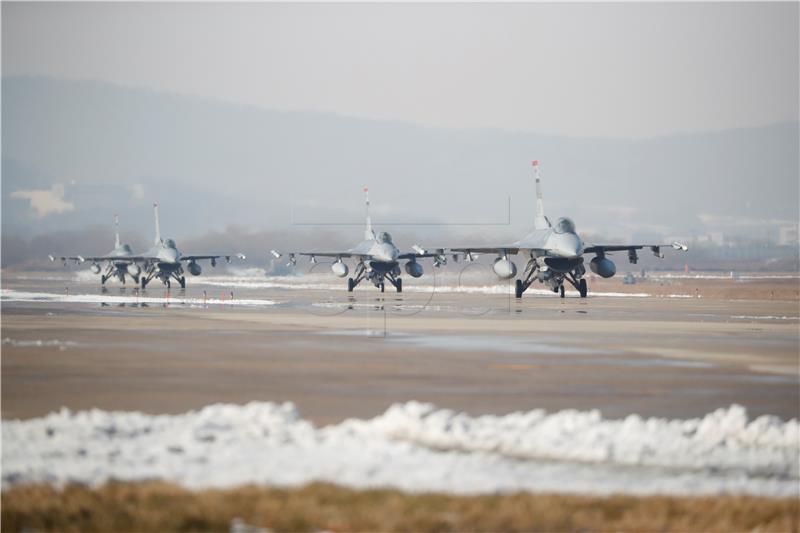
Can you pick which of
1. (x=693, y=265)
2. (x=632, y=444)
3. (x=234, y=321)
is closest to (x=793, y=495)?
(x=632, y=444)

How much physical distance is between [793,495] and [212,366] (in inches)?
528

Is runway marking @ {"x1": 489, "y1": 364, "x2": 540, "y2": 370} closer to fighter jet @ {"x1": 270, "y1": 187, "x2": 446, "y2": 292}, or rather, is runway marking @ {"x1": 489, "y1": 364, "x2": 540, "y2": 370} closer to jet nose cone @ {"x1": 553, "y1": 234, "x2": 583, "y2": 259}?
jet nose cone @ {"x1": 553, "y1": 234, "x2": 583, "y2": 259}

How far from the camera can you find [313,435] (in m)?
13.5

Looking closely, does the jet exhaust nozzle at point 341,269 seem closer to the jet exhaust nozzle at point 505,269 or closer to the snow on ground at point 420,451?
the jet exhaust nozzle at point 505,269

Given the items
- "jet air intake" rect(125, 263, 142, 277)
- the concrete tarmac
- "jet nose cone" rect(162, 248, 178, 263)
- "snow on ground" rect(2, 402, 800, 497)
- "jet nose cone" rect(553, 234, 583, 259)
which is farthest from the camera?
"jet air intake" rect(125, 263, 142, 277)

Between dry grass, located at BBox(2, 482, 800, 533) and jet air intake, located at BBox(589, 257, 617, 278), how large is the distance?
51425 millimetres

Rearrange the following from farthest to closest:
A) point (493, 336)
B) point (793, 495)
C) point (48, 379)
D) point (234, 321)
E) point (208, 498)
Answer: point (234, 321)
point (493, 336)
point (48, 379)
point (793, 495)
point (208, 498)

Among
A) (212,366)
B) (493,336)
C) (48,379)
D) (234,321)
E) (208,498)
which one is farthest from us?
(234,321)

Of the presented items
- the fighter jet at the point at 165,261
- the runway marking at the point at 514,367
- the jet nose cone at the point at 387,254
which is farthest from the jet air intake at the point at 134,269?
the runway marking at the point at 514,367

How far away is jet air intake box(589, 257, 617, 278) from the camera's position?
6169 cm

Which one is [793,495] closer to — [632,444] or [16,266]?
[632,444]

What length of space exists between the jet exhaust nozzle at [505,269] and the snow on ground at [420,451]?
44.8 meters

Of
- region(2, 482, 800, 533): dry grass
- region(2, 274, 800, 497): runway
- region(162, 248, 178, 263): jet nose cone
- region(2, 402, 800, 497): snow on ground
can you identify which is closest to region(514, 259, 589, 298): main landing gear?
region(2, 274, 800, 497): runway

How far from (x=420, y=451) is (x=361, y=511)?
9.14 ft
